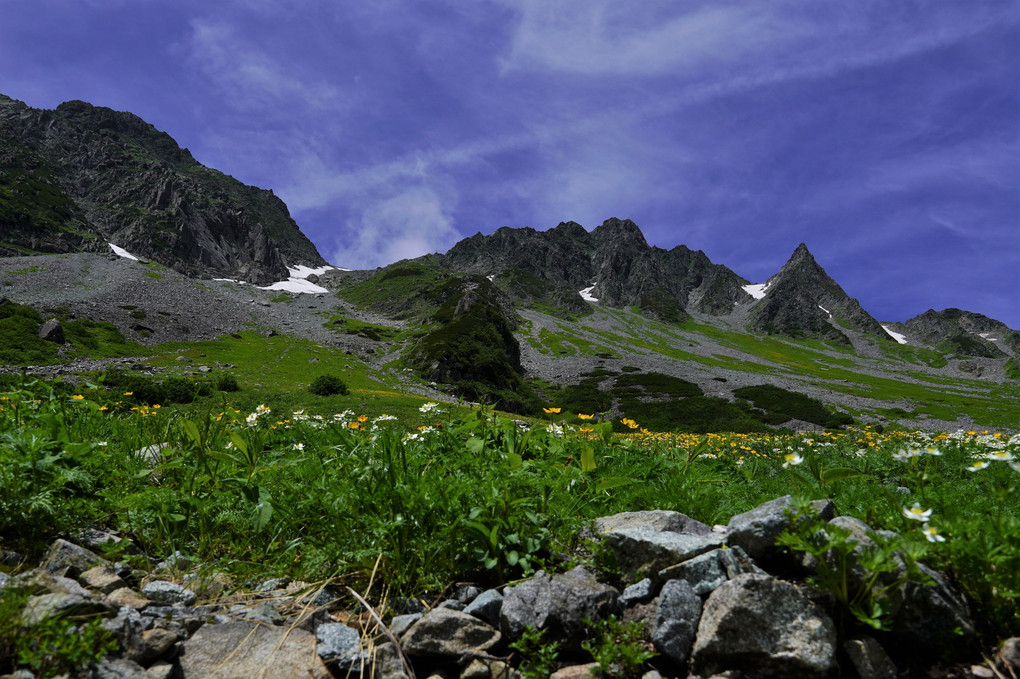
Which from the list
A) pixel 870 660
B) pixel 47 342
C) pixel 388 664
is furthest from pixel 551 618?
pixel 47 342

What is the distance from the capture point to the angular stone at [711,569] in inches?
113

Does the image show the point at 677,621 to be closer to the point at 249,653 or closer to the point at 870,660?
the point at 870,660

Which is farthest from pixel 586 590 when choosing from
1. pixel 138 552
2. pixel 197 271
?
pixel 197 271

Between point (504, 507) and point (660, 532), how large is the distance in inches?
47.0

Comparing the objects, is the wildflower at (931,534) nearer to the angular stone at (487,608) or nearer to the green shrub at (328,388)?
the angular stone at (487,608)

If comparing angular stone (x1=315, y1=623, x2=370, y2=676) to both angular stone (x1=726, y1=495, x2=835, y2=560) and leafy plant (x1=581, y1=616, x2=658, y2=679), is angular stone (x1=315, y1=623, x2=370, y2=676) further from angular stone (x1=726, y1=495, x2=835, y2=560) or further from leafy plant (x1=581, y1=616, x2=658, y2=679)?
angular stone (x1=726, y1=495, x2=835, y2=560)

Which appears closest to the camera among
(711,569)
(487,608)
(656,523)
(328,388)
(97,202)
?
(711,569)

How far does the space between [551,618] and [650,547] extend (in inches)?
33.2

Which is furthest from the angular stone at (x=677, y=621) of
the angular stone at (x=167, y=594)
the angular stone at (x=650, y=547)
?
the angular stone at (x=167, y=594)

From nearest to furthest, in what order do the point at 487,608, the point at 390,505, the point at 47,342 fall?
the point at 487,608
the point at 390,505
the point at 47,342

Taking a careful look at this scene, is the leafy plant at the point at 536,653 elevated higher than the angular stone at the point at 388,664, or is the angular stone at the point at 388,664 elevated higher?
the leafy plant at the point at 536,653

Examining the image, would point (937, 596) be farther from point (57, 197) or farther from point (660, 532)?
point (57, 197)

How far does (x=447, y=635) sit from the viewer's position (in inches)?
109

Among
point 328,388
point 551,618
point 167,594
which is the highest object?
point 551,618
